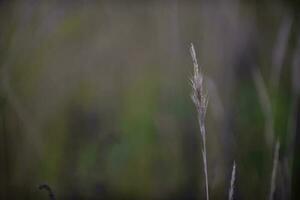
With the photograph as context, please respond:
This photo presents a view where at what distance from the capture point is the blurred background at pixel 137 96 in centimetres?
115

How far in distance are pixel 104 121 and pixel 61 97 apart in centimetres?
16

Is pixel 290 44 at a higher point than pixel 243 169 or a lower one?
higher

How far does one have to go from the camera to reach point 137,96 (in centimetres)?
123

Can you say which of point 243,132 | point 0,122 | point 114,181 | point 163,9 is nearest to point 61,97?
point 0,122

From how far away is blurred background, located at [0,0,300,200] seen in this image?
115 centimetres

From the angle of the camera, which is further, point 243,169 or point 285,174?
point 243,169

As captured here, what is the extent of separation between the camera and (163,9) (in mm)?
1190

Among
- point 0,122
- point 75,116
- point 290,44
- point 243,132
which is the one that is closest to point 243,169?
point 243,132

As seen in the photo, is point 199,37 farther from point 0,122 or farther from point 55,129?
point 0,122

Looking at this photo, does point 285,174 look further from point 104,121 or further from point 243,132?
point 104,121

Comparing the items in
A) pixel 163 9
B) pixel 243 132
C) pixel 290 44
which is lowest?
pixel 243 132

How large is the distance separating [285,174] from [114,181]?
0.56 m

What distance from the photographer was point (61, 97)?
1196mm

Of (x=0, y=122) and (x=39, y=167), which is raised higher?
(x=0, y=122)
